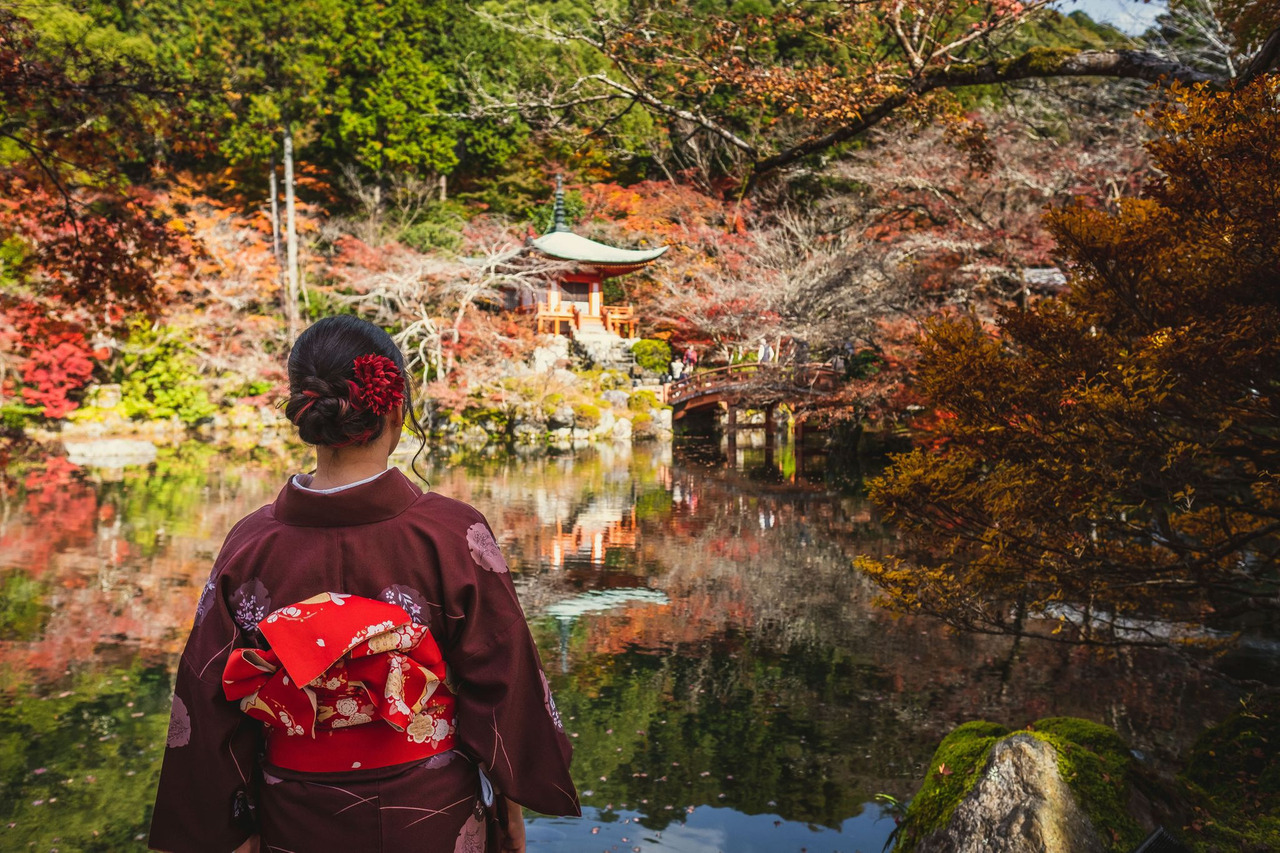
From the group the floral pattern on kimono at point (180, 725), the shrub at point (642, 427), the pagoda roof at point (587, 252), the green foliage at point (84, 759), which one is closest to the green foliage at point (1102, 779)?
the floral pattern on kimono at point (180, 725)

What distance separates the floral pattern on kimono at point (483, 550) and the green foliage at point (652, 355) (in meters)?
18.6

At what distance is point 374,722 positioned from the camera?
4.39 feet

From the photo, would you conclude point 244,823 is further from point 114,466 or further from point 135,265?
point 114,466

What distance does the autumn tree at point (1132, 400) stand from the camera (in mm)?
2557

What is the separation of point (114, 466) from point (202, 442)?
3309mm

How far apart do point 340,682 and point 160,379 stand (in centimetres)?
1842

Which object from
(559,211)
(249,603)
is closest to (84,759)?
(249,603)

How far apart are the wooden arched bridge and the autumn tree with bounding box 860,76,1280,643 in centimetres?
950

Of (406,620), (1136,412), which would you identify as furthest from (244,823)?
(1136,412)

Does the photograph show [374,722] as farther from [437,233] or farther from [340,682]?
[437,233]

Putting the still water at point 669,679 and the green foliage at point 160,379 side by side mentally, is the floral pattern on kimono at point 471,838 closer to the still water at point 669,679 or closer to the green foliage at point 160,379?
the still water at point 669,679

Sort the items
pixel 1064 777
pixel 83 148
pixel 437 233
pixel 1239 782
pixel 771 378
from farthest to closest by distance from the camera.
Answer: pixel 437 233, pixel 771 378, pixel 83 148, pixel 1239 782, pixel 1064 777

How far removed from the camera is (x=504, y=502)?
1012cm

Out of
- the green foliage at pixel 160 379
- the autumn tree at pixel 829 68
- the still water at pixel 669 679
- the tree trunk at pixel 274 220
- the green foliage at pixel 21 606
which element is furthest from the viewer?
the tree trunk at pixel 274 220
